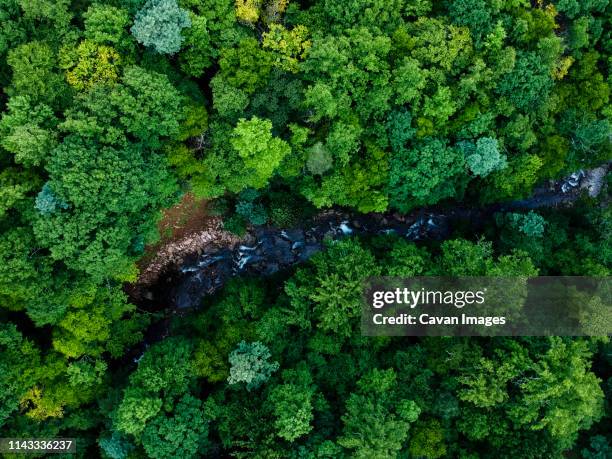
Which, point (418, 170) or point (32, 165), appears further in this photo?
point (418, 170)

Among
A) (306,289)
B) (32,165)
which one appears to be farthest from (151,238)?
(306,289)

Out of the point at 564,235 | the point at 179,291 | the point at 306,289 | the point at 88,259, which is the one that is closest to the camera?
the point at 88,259

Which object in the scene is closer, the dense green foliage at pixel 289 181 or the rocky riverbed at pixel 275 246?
the dense green foliage at pixel 289 181

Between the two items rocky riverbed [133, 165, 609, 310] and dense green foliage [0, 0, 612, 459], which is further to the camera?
rocky riverbed [133, 165, 609, 310]

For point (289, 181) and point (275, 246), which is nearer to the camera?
point (289, 181)

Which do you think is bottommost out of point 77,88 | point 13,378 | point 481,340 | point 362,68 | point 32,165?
point 13,378

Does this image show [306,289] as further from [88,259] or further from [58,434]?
[58,434]

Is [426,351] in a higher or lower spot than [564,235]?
lower

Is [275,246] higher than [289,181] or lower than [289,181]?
lower
